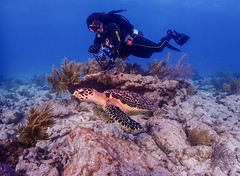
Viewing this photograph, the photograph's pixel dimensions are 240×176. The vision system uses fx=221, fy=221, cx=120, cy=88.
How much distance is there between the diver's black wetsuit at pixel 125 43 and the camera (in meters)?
7.00

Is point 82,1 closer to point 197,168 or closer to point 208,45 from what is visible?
point 197,168

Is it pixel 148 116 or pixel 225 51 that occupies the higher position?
pixel 225 51

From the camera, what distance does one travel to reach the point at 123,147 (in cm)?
346

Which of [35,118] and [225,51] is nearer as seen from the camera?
[35,118]

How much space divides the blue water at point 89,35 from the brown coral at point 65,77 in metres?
33.2

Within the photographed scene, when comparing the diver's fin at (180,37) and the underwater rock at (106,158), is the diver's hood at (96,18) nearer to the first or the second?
the diver's fin at (180,37)

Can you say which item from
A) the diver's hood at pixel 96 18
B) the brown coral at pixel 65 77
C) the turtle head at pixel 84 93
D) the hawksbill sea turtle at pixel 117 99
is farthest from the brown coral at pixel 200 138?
the diver's hood at pixel 96 18

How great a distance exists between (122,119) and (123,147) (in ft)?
3.36

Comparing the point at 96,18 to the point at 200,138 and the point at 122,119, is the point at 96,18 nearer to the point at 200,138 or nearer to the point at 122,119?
the point at 122,119

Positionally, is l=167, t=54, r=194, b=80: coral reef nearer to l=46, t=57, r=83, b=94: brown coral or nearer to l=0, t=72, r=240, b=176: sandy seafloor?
l=0, t=72, r=240, b=176: sandy seafloor

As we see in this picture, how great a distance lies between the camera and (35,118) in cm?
445

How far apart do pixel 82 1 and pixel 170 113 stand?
220 feet

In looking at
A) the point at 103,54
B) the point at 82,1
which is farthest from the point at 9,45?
the point at 103,54

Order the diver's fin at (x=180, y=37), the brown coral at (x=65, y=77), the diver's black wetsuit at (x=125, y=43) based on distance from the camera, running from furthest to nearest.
→ the diver's fin at (x=180, y=37) < the diver's black wetsuit at (x=125, y=43) < the brown coral at (x=65, y=77)
